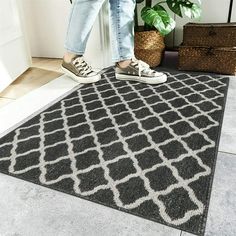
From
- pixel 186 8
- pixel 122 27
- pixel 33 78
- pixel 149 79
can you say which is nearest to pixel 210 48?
pixel 186 8

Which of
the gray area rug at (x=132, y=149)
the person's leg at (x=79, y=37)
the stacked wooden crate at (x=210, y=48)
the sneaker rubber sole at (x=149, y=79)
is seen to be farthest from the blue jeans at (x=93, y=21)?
the stacked wooden crate at (x=210, y=48)

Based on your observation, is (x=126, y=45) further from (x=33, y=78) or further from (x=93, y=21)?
(x=33, y=78)

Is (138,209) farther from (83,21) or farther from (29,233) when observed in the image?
(83,21)

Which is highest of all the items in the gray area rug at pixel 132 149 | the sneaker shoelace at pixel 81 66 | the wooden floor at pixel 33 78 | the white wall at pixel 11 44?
the white wall at pixel 11 44

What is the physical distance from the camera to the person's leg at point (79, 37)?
1.37 metres

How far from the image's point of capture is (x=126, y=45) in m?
1.48

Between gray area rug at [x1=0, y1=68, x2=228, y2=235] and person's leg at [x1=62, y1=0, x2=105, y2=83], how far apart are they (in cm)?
18

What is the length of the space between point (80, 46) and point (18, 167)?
0.83m

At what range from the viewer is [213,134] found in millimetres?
986

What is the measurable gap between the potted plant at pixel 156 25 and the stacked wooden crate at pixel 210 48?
0.11 m

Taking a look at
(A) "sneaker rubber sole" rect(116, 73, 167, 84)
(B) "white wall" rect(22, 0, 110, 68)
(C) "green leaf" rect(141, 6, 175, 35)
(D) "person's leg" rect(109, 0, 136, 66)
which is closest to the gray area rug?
(A) "sneaker rubber sole" rect(116, 73, 167, 84)

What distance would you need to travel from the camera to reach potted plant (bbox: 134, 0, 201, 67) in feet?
4.89

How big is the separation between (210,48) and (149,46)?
36cm

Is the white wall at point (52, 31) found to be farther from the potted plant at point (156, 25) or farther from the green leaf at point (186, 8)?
the green leaf at point (186, 8)
